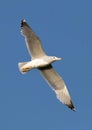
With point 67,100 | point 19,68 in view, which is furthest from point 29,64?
point 67,100

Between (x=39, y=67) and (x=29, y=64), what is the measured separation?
47 centimetres

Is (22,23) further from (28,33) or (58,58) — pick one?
(58,58)

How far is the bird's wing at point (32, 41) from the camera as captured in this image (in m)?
22.0

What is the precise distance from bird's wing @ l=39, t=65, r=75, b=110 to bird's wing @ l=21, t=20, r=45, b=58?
2.15ft

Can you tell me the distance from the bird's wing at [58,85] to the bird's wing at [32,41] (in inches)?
25.8

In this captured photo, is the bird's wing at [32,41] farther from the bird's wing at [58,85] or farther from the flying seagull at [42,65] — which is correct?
the bird's wing at [58,85]

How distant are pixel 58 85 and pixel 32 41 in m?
2.12

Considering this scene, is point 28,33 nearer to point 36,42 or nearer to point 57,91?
point 36,42

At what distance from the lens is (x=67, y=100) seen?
23.1m

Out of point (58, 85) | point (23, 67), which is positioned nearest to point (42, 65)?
point (23, 67)

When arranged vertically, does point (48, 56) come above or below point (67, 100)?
above

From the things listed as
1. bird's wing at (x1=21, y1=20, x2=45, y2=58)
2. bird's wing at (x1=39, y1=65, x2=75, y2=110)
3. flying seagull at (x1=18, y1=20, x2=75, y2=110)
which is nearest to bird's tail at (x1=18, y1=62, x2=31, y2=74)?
flying seagull at (x1=18, y1=20, x2=75, y2=110)

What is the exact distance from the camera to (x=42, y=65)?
2253cm

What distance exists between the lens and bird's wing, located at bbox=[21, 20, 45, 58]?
22.0 m
